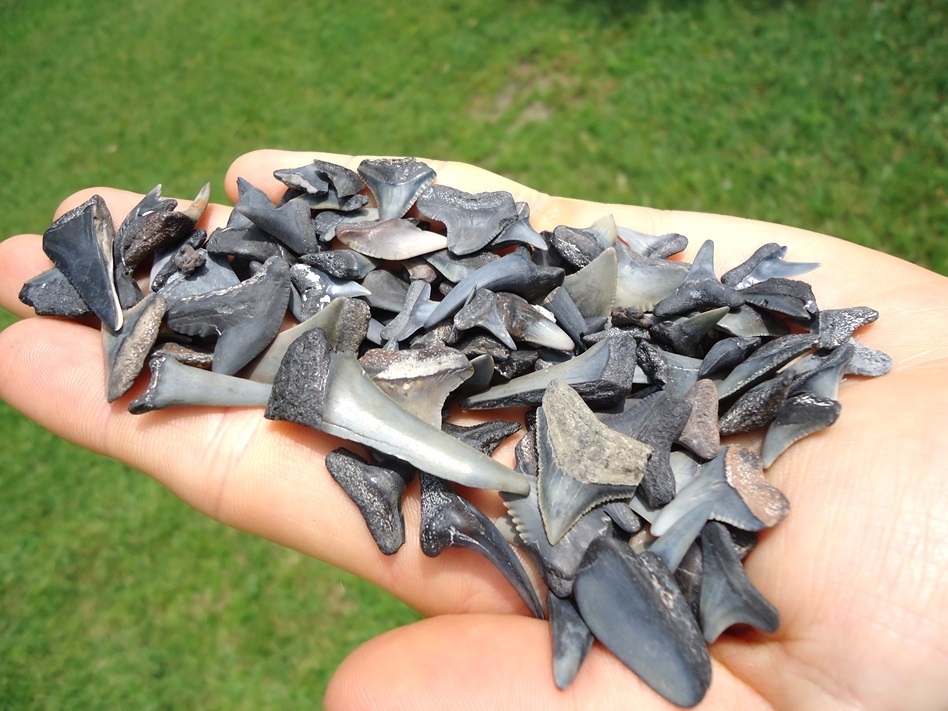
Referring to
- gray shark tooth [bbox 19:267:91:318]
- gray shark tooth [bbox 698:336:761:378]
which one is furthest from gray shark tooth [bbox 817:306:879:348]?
gray shark tooth [bbox 19:267:91:318]

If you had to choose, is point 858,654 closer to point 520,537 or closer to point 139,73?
point 520,537

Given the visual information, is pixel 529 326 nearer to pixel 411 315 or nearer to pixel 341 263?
pixel 411 315

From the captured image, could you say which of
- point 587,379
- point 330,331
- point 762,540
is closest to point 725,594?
point 762,540

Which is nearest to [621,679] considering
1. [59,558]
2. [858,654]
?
[858,654]

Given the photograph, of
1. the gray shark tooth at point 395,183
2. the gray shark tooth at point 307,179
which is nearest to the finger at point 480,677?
the gray shark tooth at point 395,183

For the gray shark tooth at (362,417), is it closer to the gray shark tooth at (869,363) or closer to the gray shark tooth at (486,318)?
the gray shark tooth at (486,318)
